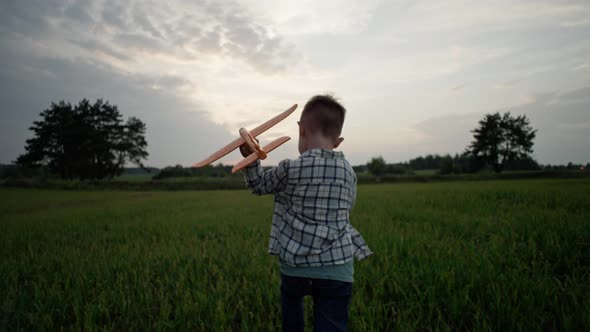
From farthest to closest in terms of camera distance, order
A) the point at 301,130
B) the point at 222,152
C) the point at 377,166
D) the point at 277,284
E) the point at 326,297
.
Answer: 1. the point at 377,166
2. the point at 277,284
3. the point at 301,130
4. the point at 326,297
5. the point at 222,152

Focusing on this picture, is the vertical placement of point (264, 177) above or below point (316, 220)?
above

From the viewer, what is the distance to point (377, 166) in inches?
2371

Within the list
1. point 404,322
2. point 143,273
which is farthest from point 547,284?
point 143,273

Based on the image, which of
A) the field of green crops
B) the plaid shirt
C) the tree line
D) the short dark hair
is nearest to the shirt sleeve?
the plaid shirt

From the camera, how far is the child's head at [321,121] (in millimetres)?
1569

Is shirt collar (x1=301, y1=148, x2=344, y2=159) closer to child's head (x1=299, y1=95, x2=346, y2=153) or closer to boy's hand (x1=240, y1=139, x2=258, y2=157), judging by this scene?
child's head (x1=299, y1=95, x2=346, y2=153)

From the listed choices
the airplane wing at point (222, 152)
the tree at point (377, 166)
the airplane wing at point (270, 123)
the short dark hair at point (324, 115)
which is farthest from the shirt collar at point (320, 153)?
the tree at point (377, 166)

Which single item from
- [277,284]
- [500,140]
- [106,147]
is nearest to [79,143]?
[106,147]

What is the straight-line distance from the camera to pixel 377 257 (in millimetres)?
3520

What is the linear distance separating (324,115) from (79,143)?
51503mm

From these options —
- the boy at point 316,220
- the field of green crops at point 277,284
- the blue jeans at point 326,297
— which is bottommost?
the field of green crops at point 277,284

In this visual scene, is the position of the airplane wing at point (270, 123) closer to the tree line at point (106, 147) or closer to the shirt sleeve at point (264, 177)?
the shirt sleeve at point (264, 177)

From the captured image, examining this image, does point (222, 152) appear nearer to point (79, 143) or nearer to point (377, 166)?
point (79, 143)

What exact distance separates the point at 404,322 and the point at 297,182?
1.55m
